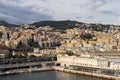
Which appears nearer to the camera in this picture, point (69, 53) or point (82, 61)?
point (82, 61)

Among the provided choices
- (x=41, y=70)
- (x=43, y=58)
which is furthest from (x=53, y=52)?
(x=41, y=70)

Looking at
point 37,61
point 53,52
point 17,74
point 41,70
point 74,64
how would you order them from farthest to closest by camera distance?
point 53,52, point 37,61, point 74,64, point 41,70, point 17,74

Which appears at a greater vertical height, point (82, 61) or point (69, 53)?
point (82, 61)

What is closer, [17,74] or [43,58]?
[17,74]

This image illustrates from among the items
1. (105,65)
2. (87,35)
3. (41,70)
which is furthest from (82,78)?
(87,35)

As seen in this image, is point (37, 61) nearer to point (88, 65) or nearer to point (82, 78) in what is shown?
point (88, 65)

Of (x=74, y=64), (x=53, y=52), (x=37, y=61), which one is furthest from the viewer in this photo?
(x=53, y=52)

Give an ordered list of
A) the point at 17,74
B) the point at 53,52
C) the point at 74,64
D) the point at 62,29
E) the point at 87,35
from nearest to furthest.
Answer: the point at 17,74 → the point at 74,64 → the point at 53,52 → the point at 87,35 → the point at 62,29

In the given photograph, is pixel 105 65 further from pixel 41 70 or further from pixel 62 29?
pixel 62 29

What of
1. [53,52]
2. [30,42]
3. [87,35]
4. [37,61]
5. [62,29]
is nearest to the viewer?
[37,61]
